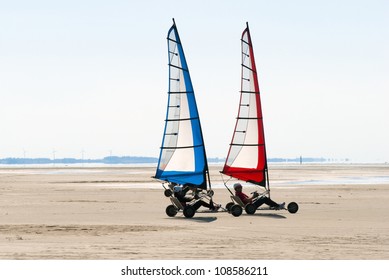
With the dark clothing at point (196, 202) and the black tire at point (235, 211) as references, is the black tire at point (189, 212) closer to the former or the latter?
the dark clothing at point (196, 202)

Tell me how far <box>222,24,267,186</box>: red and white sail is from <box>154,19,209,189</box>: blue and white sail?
1.43m

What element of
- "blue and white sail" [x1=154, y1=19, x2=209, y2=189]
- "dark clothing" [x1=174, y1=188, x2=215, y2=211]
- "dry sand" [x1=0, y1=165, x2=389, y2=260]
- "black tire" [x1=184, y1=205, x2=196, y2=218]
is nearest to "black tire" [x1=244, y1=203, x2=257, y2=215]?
"dry sand" [x1=0, y1=165, x2=389, y2=260]

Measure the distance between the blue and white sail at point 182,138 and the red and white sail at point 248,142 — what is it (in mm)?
1434

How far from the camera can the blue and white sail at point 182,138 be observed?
28391mm

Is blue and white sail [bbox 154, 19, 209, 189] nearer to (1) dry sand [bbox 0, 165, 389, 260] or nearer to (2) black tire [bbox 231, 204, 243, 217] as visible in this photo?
(1) dry sand [bbox 0, 165, 389, 260]

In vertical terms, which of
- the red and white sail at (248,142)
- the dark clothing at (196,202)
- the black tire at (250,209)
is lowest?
the black tire at (250,209)

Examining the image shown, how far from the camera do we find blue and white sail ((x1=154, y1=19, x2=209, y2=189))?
93.1 feet

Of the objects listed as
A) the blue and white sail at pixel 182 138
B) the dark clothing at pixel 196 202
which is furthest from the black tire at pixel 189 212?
the blue and white sail at pixel 182 138

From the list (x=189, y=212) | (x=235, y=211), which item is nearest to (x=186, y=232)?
(x=189, y=212)

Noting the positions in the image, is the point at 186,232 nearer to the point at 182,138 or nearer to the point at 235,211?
the point at 235,211

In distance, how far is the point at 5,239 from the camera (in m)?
20.3

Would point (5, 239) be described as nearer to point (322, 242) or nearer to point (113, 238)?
point (113, 238)

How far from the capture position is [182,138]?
93.4 feet
